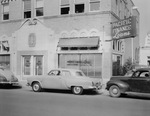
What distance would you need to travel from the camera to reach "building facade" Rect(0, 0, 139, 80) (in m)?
16.0

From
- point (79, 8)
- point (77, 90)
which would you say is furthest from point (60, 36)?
point (77, 90)

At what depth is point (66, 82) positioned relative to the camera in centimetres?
1159

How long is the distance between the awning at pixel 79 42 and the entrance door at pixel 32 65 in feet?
8.86

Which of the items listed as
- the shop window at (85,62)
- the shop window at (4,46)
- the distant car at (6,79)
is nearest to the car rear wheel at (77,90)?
the distant car at (6,79)

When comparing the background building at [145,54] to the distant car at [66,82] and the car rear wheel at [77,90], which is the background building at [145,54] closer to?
the distant car at [66,82]

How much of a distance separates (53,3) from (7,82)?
26.7ft

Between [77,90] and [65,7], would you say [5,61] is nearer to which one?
[65,7]

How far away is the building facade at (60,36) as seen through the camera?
16.0 m

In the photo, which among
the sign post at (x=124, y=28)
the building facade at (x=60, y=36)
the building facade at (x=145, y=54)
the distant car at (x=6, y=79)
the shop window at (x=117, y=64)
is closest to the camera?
the distant car at (x=6, y=79)

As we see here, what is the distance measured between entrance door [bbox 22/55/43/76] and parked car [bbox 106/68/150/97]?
353 inches

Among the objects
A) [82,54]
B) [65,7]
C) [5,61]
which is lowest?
[5,61]

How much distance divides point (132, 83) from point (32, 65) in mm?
10761

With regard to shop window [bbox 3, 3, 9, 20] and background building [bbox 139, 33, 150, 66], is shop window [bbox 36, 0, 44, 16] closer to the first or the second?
shop window [bbox 3, 3, 9, 20]

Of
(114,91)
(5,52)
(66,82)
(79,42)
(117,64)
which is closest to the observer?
(114,91)
